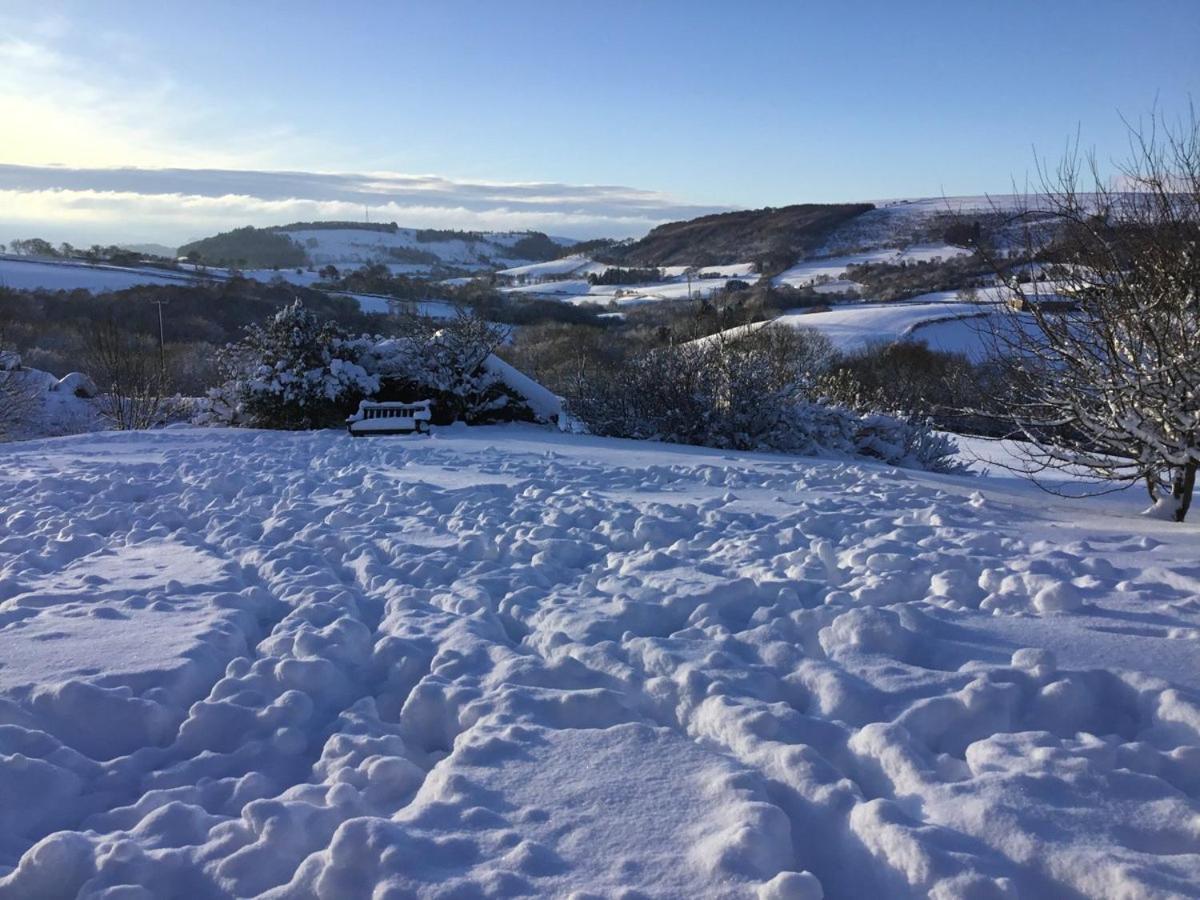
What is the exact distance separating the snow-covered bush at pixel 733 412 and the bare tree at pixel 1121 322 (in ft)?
19.0

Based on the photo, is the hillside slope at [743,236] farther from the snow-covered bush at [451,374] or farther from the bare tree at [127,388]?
the snow-covered bush at [451,374]

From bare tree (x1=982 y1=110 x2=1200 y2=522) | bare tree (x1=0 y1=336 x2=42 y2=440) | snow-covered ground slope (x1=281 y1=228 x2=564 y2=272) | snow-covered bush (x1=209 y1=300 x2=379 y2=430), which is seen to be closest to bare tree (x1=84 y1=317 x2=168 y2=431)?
bare tree (x1=0 y1=336 x2=42 y2=440)

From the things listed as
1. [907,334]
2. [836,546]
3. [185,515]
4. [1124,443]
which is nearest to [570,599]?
[836,546]

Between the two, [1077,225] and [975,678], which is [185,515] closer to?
[975,678]

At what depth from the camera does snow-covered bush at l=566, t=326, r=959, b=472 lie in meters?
13.6

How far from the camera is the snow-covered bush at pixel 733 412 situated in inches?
536

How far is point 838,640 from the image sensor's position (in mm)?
4074

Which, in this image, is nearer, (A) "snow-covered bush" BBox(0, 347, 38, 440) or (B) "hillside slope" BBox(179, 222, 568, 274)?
(A) "snow-covered bush" BBox(0, 347, 38, 440)

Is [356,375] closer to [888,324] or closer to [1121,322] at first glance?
[1121,322]

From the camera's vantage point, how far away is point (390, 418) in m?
13.4

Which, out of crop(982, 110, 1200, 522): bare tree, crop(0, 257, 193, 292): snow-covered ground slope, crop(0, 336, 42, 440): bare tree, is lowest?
crop(0, 336, 42, 440): bare tree

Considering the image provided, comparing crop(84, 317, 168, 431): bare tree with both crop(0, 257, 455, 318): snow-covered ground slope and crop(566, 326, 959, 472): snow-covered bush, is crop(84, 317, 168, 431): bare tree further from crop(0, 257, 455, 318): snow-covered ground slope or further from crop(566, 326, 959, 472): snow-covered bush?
crop(0, 257, 455, 318): snow-covered ground slope

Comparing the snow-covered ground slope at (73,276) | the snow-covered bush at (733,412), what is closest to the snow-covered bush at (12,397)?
the snow-covered bush at (733,412)

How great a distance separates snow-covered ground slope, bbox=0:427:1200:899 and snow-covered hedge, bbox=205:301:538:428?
8.09 metres
